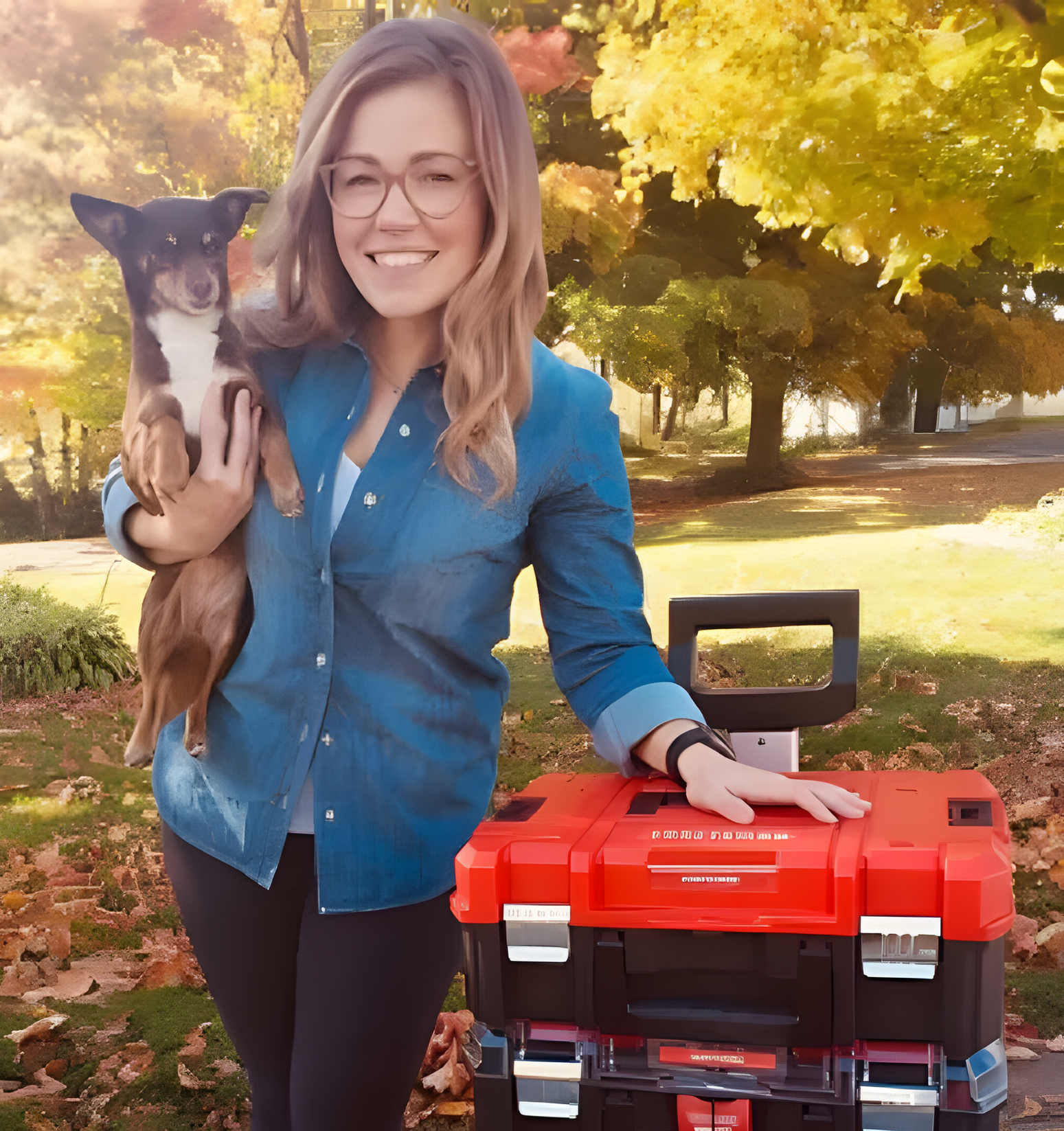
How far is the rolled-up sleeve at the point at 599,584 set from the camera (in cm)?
156

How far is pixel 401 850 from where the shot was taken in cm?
156

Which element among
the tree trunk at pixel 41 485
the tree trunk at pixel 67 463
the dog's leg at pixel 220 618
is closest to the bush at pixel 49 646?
the tree trunk at pixel 41 485

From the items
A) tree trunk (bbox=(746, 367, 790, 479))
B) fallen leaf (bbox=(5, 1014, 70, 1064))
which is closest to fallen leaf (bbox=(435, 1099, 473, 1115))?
fallen leaf (bbox=(5, 1014, 70, 1064))

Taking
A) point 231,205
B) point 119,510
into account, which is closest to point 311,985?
point 119,510

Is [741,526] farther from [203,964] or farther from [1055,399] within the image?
[203,964]

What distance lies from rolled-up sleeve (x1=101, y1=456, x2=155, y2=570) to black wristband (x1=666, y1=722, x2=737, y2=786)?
0.79m

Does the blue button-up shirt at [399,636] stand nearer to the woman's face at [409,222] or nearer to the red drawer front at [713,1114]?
the woman's face at [409,222]

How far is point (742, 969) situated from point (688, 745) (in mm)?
Answer: 305

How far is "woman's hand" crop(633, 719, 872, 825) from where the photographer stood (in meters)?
1.35

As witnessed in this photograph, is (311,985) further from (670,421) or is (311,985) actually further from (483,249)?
(670,421)

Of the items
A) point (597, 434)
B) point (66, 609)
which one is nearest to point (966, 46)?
point (597, 434)

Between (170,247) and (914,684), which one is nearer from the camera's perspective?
(170,247)

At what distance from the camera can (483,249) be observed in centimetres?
157

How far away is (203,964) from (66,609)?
344 centimetres
